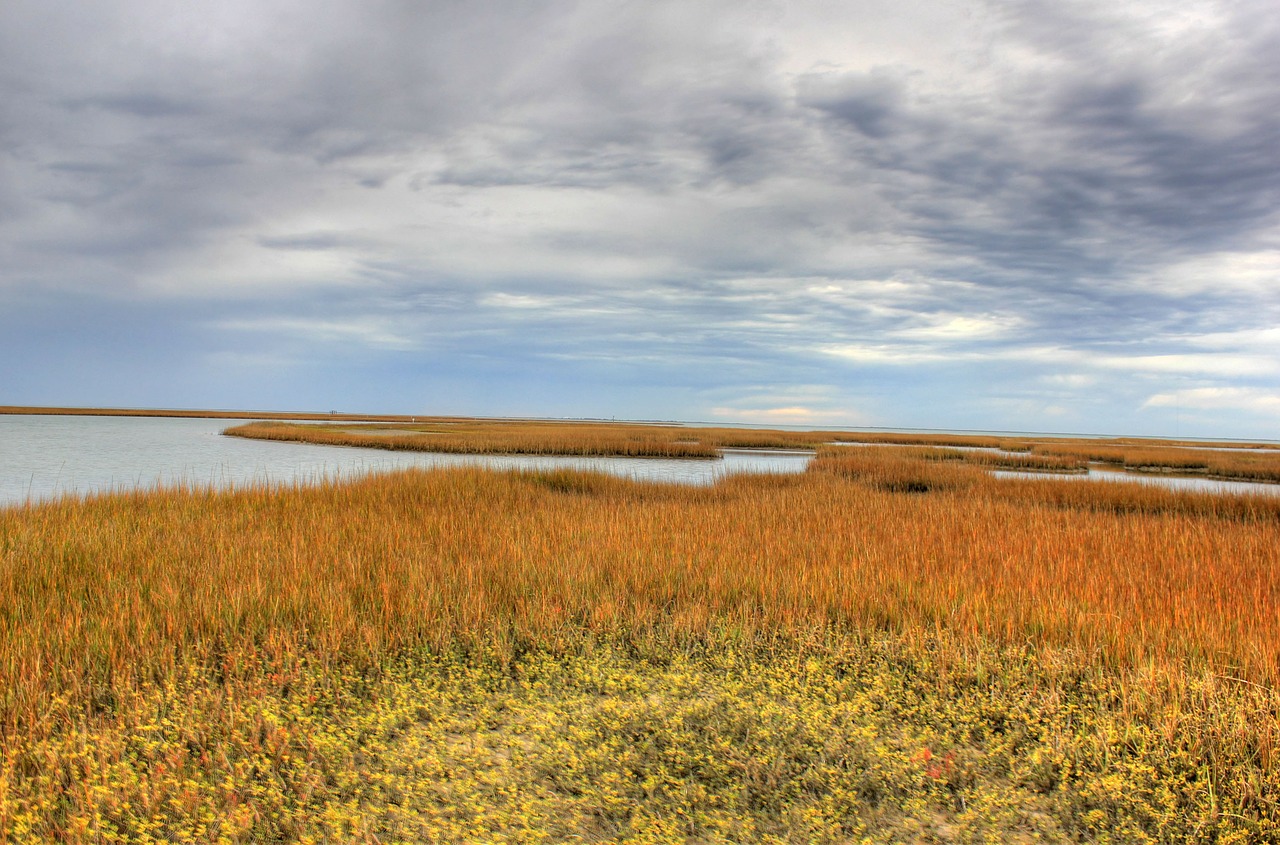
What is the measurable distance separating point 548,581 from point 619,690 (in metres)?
2.19

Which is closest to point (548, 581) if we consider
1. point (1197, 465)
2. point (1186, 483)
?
point (1186, 483)

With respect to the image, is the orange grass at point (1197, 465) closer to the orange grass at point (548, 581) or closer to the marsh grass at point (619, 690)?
the orange grass at point (548, 581)

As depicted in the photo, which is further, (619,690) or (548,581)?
(548,581)

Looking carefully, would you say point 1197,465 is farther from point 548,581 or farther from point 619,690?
point 619,690

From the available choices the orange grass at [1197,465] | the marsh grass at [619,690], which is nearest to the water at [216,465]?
the marsh grass at [619,690]

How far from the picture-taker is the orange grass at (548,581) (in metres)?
5.07

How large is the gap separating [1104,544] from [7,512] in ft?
54.3

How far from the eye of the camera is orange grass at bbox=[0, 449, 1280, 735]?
5074 mm

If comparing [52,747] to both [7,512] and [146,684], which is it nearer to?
[146,684]

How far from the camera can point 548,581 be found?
6785 mm

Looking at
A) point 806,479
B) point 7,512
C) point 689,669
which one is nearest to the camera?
point 689,669

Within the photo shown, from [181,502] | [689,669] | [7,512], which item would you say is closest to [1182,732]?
[689,669]

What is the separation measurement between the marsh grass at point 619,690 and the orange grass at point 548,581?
0.04 m

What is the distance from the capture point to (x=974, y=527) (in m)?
11.1
